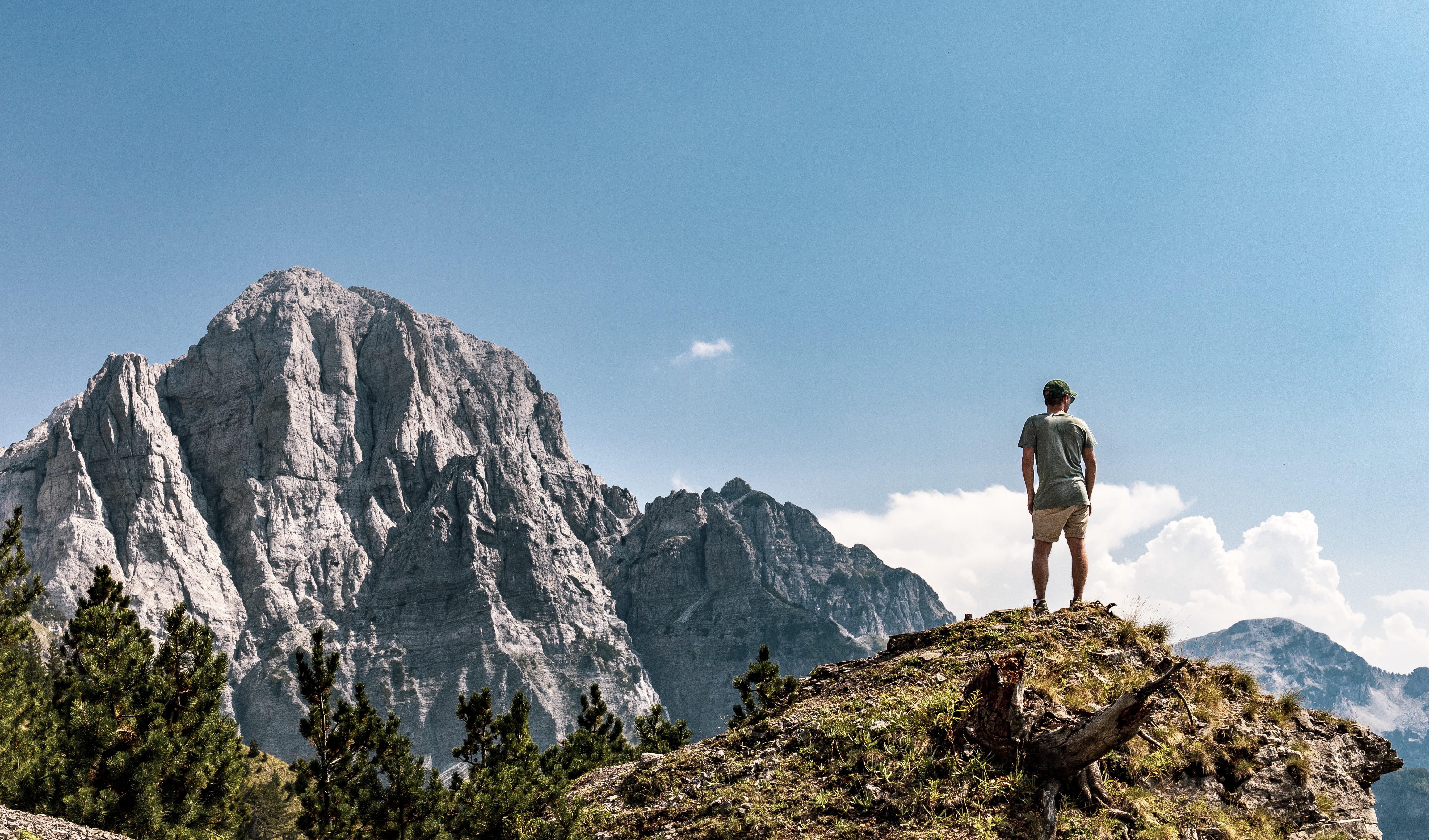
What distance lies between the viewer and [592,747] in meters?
26.4

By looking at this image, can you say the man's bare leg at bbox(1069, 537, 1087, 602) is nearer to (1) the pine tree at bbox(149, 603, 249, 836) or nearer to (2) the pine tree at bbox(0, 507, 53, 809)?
(1) the pine tree at bbox(149, 603, 249, 836)

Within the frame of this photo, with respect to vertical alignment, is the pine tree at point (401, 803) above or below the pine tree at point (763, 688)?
below

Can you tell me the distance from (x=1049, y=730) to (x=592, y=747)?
70.0ft

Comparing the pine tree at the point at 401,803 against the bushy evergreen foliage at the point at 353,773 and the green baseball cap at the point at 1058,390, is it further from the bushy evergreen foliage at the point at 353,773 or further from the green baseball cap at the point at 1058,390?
the green baseball cap at the point at 1058,390

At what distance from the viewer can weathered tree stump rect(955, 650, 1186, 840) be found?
23.6 ft

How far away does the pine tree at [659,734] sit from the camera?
27109 mm

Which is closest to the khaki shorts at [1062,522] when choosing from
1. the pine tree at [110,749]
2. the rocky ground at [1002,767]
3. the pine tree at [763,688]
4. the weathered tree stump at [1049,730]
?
the rocky ground at [1002,767]

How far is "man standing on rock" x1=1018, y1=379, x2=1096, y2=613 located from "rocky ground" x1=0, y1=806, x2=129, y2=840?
42.8 feet

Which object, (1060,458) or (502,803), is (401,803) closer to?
(502,803)

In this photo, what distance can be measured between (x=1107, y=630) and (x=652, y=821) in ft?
21.4

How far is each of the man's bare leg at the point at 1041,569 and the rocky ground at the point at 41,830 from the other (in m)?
13.2

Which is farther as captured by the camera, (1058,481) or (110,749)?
(110,749)

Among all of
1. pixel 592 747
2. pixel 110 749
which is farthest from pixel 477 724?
pixel 110 749

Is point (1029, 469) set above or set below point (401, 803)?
above
